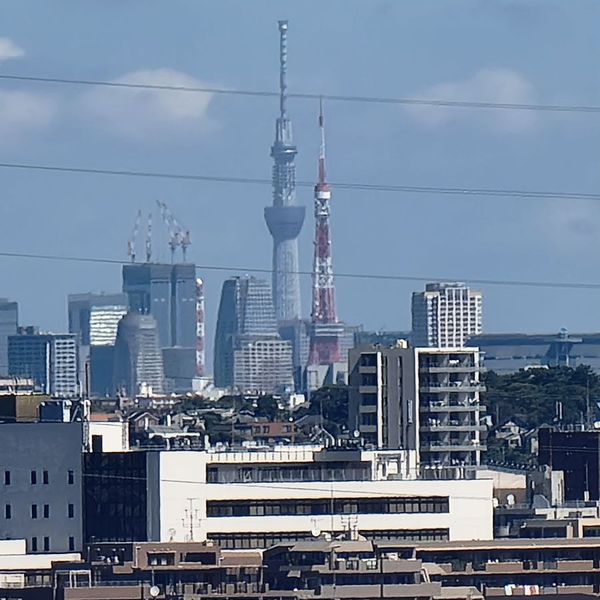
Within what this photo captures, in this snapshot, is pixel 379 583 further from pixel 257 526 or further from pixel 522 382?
pixel 522 382

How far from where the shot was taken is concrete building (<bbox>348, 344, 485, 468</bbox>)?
81438 mm

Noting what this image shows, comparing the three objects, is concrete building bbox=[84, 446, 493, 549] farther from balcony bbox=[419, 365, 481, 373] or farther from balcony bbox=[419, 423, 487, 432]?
balcony bbox=[419, 365, 481, 373]

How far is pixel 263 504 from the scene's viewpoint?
195 feet

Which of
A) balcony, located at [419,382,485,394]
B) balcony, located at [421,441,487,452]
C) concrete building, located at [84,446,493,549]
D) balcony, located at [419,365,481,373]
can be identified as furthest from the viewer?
balcony, located at [419,365,481,373]

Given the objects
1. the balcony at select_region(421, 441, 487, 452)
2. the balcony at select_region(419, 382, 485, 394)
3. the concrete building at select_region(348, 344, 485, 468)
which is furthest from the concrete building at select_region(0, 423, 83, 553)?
the balcony at select_region(419, 382, 485, 394)

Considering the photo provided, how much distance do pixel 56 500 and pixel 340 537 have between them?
304 inches

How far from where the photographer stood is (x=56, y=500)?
2421 inches

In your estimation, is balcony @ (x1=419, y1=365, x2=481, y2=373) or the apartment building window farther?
balcony @ (x1=419, y1=365, x2=481, y2=373)

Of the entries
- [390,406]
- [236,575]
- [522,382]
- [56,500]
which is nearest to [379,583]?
[236,575]

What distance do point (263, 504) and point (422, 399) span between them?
23823 mm

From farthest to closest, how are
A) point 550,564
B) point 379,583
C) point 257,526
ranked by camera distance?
point 257,526, point 550,564, point 379,583

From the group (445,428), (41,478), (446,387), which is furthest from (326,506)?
(446,387)

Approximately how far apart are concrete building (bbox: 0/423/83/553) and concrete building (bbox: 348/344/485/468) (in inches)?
779

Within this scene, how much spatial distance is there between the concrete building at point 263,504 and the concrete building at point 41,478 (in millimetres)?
634
